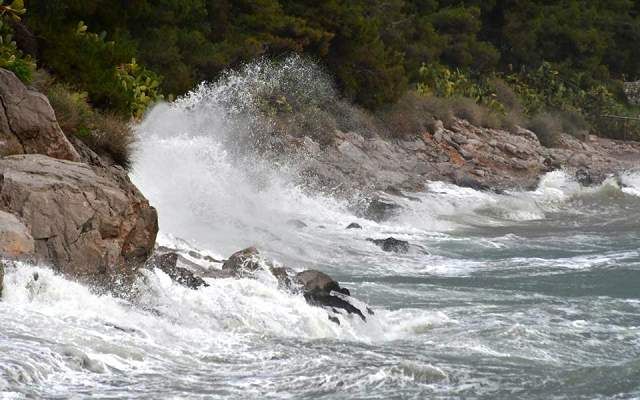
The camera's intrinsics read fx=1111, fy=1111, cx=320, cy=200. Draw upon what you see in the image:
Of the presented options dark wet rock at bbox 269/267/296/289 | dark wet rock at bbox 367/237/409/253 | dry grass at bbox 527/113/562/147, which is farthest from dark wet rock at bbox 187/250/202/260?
dry grass at bbox 527/113/562/147

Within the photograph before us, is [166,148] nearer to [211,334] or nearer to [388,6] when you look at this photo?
[211,334]

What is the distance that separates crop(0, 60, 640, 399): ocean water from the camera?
9.54 metres

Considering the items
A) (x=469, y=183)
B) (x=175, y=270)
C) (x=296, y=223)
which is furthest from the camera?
(x=469, y=183)

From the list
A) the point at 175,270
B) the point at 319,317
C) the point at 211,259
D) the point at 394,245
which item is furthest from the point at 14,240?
the point at 394,245

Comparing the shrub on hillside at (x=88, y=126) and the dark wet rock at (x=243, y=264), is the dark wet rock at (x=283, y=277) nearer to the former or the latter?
the dark wet rock at (x=243, y=264)

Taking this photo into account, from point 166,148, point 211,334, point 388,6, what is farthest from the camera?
point 388,6

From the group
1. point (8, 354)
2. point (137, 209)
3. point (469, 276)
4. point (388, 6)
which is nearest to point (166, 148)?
point (469, 276)

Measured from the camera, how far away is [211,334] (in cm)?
1138

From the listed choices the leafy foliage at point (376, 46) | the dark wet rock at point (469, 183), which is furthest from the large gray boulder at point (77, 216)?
the dark wet rock at point (469, 183)

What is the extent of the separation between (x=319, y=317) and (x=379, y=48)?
78.2 ft

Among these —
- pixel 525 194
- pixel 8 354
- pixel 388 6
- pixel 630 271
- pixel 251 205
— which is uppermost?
pixel 388 6

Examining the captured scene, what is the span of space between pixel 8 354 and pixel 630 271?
41.4 ft

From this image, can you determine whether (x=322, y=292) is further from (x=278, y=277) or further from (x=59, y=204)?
(x=59, y=204)

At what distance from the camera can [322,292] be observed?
13.7 m
